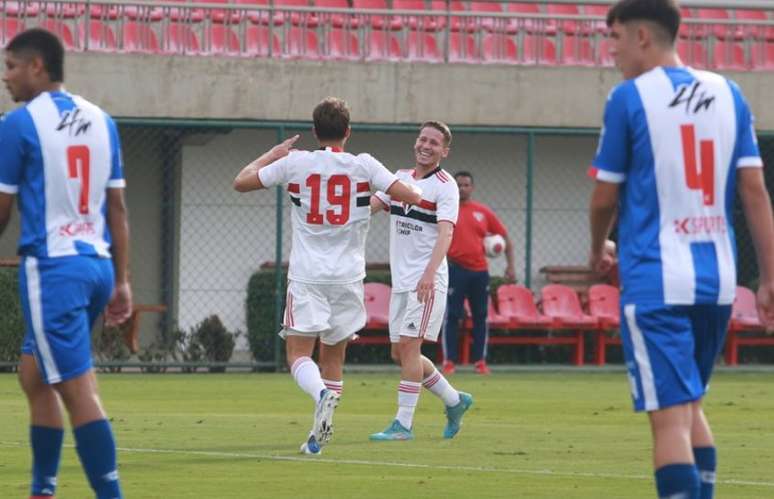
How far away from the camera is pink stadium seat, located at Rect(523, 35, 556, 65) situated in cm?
2453

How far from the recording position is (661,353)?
6.37m

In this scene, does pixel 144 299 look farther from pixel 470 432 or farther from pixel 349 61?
pixel 470 432

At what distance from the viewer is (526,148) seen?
24.8 meters

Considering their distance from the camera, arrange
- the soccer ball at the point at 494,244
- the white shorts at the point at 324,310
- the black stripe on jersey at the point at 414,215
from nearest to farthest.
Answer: the white shorts at the point at 324,310
the black stripe on jersey at the point at 414,215
the soccer ball at the point at 494,244

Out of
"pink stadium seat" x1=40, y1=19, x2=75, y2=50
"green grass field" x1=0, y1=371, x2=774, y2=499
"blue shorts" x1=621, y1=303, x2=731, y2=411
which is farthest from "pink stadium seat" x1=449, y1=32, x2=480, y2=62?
"blue shorts" x1=621, y1=303, x2=731, y2=411

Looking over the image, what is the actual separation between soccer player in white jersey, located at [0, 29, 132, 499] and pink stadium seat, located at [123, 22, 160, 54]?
50.3 ft

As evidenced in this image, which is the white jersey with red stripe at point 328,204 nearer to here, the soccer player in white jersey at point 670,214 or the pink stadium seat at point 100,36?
the soccer player in white jersey at point 670,214

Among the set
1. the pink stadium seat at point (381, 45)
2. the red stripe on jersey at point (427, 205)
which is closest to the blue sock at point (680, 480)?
the red stripe on jersey at point (427, 205)

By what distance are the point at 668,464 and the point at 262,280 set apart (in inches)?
640

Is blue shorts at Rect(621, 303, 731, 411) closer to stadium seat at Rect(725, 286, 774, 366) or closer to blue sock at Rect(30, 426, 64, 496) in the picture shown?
blue sock at Rect(30, 426, 64, 496)

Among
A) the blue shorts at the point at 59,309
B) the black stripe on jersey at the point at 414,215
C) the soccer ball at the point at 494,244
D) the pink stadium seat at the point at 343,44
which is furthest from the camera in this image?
the pink stadium seat at the point at 343,44

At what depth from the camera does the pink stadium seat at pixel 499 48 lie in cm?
2453

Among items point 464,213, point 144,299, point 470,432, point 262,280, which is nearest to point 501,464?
point 470,432

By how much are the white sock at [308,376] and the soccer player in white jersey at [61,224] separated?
3485 millimetres
